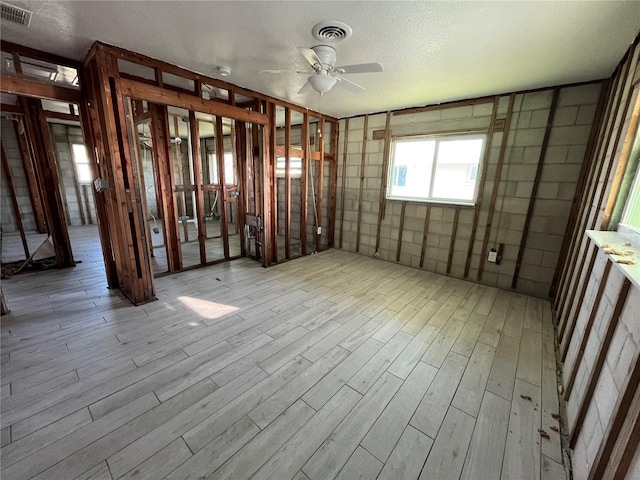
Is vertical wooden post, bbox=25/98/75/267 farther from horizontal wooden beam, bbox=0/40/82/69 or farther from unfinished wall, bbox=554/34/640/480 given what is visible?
unfinished wall, bbox=554/34/640/480

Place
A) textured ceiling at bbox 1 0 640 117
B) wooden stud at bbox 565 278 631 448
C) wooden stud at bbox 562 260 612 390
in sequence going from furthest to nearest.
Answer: textured ceiling at bbox 1 0 640 117 → wooden stud at bbox 562 260 612 390 → wooden stud at bbox 565 278 631 448

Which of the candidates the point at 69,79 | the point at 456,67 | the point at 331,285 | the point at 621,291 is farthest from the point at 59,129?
the point at 621,291

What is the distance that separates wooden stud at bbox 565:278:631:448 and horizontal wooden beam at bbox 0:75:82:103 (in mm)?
4590

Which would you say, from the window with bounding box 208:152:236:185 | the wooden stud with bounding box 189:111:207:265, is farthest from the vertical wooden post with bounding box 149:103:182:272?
the window with bounding box 208:152:236:185

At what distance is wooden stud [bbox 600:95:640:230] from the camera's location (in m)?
1.79

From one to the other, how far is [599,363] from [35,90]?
4.73 metres

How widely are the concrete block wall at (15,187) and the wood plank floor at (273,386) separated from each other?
15.0 ft

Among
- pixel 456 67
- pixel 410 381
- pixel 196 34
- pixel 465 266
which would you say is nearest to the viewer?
pixel 410 381

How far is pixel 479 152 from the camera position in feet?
11.8

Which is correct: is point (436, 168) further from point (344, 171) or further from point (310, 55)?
A: point (310, 55)

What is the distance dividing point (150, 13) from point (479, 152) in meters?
3.90

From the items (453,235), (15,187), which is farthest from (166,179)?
(15,187)

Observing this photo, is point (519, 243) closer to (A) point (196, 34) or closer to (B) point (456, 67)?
(B) point (456, 67)

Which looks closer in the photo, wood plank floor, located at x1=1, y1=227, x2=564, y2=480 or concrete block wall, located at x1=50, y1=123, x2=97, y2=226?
wood plank floor, located at x1=1, y1=227, x2=564, y2=480
